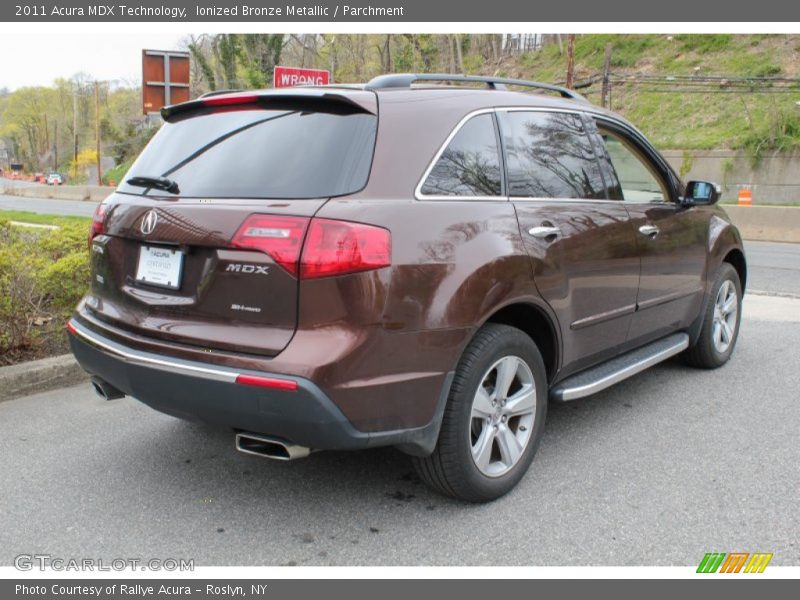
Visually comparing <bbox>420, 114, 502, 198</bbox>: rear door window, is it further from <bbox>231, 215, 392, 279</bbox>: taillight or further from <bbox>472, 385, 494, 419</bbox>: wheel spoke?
<bbox>472, 385, 494, 419</bbox>: wheel spoke

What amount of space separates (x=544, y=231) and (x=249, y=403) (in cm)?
164

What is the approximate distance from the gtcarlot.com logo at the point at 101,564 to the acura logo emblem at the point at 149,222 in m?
1.33

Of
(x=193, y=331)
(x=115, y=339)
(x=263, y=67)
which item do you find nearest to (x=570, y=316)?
(x=193, y=331)

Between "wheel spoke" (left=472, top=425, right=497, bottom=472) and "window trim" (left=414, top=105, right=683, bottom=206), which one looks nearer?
"window trim" (left=414, top=105, right=683, bottom=206)

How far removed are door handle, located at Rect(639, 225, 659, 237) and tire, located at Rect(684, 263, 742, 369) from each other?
1094mm

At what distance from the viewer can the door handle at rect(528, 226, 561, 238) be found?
3434 millimetres

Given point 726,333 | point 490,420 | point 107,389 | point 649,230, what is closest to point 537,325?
point 490,420

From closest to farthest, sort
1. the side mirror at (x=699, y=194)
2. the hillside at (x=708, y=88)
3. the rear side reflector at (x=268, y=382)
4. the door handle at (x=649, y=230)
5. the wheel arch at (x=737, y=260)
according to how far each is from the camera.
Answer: the rear side reflector at (x=268, y=382)
the door handle at (x=649, y=230)
the side mirror at (x=699, y=194)
the wheel arch at (x=737, y=260)
the hillside at (x=708, y=88)

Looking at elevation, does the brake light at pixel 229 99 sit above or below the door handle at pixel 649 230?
above

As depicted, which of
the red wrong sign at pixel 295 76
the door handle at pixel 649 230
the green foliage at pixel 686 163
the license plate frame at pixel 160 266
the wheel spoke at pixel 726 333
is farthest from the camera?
the green foliage at pixel 686 163

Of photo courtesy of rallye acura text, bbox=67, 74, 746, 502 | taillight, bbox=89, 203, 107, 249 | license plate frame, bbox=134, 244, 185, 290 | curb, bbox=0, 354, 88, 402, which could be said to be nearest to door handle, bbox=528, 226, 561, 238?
photo courtesy of rallye acura text, bbox=67, 74, 746, 502

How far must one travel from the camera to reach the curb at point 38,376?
464 centimetres

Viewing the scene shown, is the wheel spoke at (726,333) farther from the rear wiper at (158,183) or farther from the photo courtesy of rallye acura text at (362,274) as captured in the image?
the rear wiper at (158,183)

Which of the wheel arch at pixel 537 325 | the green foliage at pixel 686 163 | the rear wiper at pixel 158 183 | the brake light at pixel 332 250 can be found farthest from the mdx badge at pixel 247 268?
the green foliage at pixel 686 163
